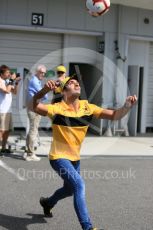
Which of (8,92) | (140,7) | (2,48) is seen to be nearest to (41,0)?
(2,48)

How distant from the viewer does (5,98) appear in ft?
32.6

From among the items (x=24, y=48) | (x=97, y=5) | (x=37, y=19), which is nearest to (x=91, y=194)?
(x=97, y=5)

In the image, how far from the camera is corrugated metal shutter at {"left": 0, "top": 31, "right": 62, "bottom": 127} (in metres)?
13.7

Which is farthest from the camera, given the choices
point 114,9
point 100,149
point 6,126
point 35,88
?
point 114,9

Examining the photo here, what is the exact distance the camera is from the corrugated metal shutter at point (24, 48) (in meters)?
13.7

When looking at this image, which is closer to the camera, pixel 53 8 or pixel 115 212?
pixel 115 212

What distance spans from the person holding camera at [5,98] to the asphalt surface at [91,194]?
53 cm

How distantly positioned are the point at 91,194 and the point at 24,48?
7.71m

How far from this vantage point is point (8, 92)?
9.81m

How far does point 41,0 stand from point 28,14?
53cm

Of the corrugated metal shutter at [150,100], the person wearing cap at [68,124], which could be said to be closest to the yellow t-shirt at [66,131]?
the person wearing cap at [68,124]

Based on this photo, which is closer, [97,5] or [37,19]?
[97,5]

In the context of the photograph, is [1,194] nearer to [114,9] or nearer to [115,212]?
[115,212]

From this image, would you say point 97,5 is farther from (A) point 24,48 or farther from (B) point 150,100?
(B) point 150,100
